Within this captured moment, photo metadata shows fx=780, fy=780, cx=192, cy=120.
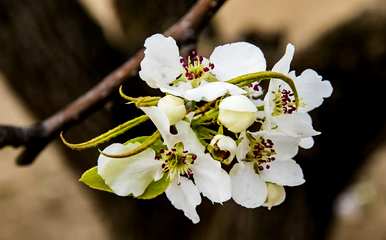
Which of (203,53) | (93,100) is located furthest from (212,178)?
(203,53)

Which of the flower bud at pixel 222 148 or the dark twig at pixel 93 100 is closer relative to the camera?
the flower bud at pixel 222 148

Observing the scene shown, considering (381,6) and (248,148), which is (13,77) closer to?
(381,6)

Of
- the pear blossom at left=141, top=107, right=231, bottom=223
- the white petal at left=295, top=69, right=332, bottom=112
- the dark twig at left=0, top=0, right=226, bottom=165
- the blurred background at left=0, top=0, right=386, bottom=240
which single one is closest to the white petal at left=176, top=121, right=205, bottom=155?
the pear blossom at left=141, top=107, right=231, bottom=223

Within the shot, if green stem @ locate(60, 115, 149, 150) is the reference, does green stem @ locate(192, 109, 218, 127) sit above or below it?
below

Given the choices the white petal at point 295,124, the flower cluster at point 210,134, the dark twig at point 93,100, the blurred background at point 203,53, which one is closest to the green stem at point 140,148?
the flower cluster at point 210,134

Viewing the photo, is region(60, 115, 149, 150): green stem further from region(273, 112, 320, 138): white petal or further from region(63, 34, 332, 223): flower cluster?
region(273, 112, 320, 138): white petal

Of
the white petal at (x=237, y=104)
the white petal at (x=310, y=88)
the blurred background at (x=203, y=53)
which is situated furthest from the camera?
the blurred background at (x=203, y=53)

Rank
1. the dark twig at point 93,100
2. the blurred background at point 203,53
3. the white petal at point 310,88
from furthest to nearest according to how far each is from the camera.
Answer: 1. the blurred background at point 203,53
2. the dark twig at point 93,100
3. the white petal at point 310,88

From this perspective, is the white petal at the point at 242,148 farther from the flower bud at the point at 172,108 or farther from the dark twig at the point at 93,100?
the dark twig at the point at 93,100

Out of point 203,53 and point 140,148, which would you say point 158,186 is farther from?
point 203,53
